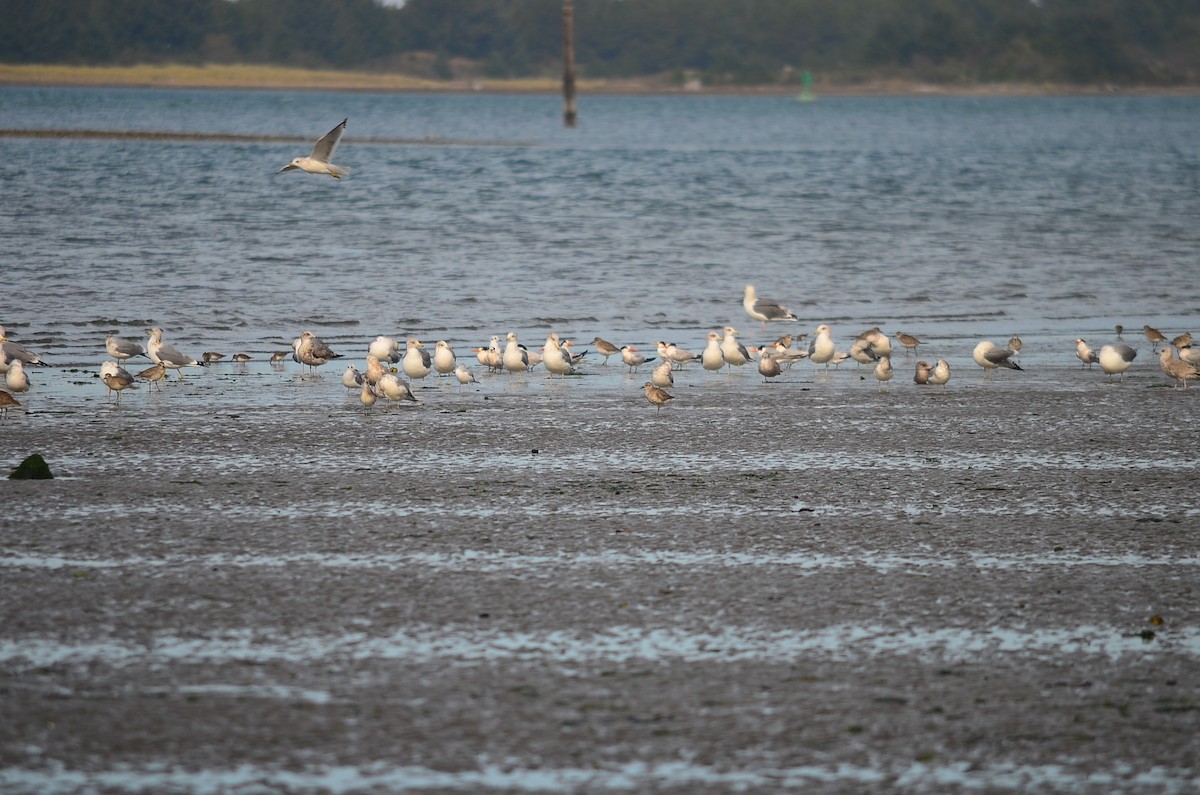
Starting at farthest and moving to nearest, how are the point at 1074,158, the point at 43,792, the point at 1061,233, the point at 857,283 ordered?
the point at 1074,158, the point at 1061,233, the point at 857,283, the point at 43,792

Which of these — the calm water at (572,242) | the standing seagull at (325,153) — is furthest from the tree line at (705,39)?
the standing seagull at (325,153)

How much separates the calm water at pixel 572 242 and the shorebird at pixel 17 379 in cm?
221

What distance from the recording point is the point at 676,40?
7397 inches

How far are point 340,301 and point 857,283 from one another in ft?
23.6

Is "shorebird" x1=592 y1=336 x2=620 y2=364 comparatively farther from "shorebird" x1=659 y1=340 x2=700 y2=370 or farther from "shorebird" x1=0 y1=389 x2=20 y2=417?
"shorebird" x1=0 y1=389 x2=20 y2=417

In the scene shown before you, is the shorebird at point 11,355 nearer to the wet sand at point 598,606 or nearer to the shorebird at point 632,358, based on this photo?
the wet sand at point 598,606

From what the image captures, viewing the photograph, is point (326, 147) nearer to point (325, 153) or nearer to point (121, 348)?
point (325, 153)

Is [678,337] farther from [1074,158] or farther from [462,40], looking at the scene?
[462,40]

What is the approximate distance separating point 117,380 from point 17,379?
2.38 feet

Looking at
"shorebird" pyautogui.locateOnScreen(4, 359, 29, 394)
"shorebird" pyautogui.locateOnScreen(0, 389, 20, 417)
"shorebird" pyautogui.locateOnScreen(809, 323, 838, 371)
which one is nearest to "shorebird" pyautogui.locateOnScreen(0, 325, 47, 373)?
"shorebird" pyautogui.locateOnScreen(4, 359, 29, 394)

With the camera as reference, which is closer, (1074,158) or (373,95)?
(1074,158)

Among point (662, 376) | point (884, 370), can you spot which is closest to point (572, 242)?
point (884, 370)

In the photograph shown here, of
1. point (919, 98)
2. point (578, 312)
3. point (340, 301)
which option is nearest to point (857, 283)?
point (578, 312)

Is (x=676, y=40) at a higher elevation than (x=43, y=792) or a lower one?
higher
